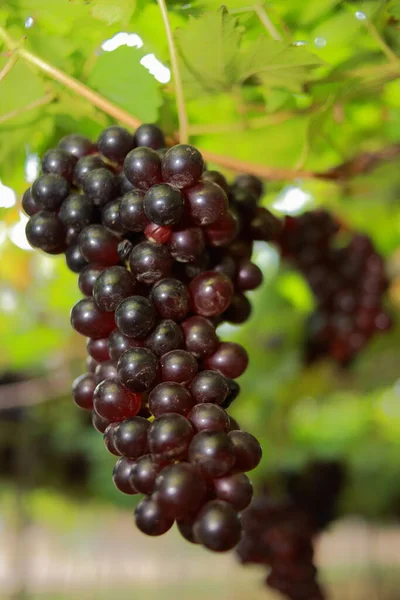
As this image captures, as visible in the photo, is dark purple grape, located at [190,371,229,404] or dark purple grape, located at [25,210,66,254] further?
dark purple grape, located at [25,210,66,254]

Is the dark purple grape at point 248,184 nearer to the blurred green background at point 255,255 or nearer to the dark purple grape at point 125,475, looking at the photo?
the blurred green background at point 255,255

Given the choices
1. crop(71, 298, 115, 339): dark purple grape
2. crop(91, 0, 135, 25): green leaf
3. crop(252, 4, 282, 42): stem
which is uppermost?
crop(252, 4, 282, 42): stem

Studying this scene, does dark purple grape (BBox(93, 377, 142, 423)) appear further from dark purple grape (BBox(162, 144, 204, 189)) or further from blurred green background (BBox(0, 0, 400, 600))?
blurred green background (BBox(0, 0, 400, 600))

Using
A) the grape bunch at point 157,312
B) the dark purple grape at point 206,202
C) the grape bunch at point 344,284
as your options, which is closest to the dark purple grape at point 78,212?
the grape bunch at point 157,312

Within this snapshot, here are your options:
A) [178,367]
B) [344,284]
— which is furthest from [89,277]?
[344,284]

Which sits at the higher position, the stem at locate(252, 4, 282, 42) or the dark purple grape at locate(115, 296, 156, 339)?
the stem at locate(252, 4, 282, 42)

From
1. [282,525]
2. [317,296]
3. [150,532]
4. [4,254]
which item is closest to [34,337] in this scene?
[4,254]

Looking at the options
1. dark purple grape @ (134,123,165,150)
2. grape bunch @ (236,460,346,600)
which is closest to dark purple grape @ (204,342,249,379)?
dark purple grape @ (134,123,165,150)

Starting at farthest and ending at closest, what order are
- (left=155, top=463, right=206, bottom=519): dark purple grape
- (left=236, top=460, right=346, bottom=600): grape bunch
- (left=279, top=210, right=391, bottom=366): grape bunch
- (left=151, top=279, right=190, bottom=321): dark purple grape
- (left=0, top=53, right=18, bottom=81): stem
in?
1. (left=279, top=210, right=391, bottom=366): grape bunch
2. (left=236, top=460, right=346, bottom=600): grape bunch
3. (left=0, top=53, right=18, bottom=81): stem
4. (left=151, top=279, right=190, bottom=321): dark purple grape
5. (left=155, top=463, right=206, bottom=519): dark purple grape
